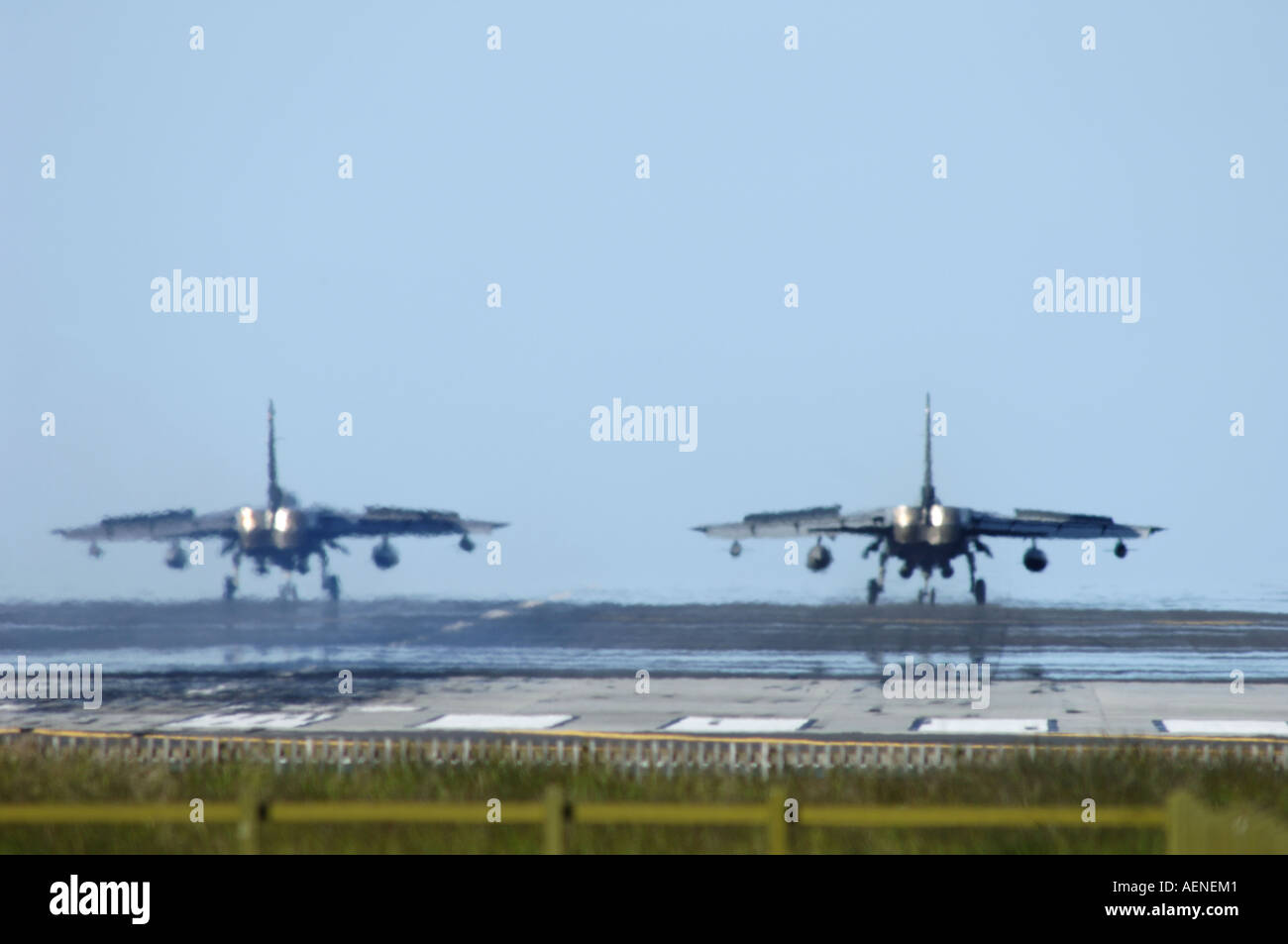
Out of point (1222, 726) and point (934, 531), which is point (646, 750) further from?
point (934, 531)

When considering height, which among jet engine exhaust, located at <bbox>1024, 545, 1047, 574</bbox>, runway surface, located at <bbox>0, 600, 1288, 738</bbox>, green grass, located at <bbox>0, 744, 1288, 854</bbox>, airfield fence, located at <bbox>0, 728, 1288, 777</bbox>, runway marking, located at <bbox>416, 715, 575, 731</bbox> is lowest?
runway surface, located at <bbox>0, 600, 1288, 738</bbox>

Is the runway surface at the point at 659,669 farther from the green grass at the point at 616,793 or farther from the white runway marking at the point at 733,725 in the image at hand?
the green grass at the point at 616,793

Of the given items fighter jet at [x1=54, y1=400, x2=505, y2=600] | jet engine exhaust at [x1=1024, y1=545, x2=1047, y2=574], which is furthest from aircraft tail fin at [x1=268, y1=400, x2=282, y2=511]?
jet engine exhaust at [x1=1024, y1=545, x2=1047, y2=574]

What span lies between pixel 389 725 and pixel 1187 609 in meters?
54.2

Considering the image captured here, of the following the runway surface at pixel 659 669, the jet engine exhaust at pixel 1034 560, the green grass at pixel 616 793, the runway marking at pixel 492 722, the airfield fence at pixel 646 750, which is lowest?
the runway surface at pixel 659 669

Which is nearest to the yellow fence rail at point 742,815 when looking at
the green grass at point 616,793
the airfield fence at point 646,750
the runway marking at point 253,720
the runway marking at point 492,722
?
the green grass at point 616,793

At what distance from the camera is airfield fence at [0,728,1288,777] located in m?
23.4

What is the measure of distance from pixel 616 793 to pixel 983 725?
40.1 feet

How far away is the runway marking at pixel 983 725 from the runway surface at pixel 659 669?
0.29 feet

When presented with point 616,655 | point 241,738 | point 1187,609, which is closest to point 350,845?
point 241,738

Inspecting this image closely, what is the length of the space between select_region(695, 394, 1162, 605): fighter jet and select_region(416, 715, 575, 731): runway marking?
114ft

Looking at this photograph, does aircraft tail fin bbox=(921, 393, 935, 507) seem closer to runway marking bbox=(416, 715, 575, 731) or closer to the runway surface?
the runway surface

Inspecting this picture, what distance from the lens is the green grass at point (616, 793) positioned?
1577 centimetres
